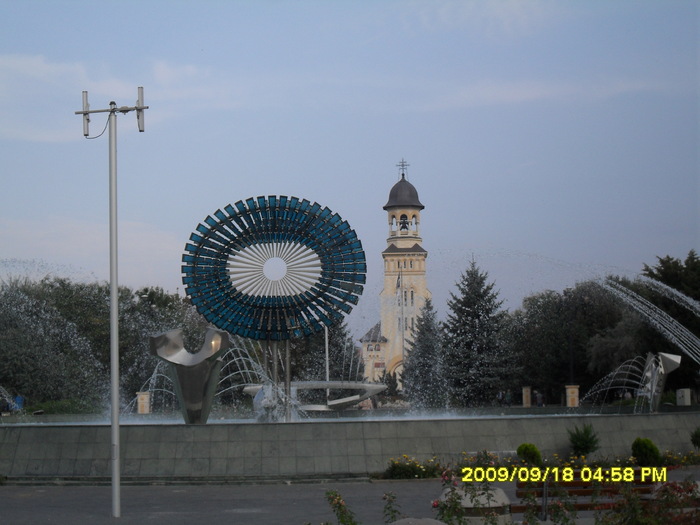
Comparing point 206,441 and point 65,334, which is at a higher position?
point 65,334

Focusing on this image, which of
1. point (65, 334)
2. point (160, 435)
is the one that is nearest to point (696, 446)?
point (160, 435)

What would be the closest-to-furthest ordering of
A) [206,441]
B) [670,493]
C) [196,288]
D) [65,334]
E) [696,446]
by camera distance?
[670,493]
[206,441]
[696,446]
[196,288]
[65,334]

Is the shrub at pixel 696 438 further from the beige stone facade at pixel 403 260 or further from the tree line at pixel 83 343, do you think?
the beige stone facade at pixel 403 260

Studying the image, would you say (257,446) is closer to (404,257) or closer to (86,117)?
(86,117)

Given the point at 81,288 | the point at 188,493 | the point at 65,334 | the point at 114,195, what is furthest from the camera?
the point at 81,288

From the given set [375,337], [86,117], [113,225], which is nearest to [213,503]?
[113,225]

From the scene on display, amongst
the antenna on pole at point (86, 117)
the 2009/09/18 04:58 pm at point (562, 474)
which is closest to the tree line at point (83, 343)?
the antenna on pole at point (86, 117)

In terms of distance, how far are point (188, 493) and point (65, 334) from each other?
32798mm

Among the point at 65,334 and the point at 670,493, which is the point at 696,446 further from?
the point at 65,334

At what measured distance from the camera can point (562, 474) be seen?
48.3 feet

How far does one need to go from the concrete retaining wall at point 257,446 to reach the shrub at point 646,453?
1.12m

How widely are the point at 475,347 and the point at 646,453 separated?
3536 cm

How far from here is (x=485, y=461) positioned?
556 inches

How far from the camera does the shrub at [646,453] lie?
68.8 ft
